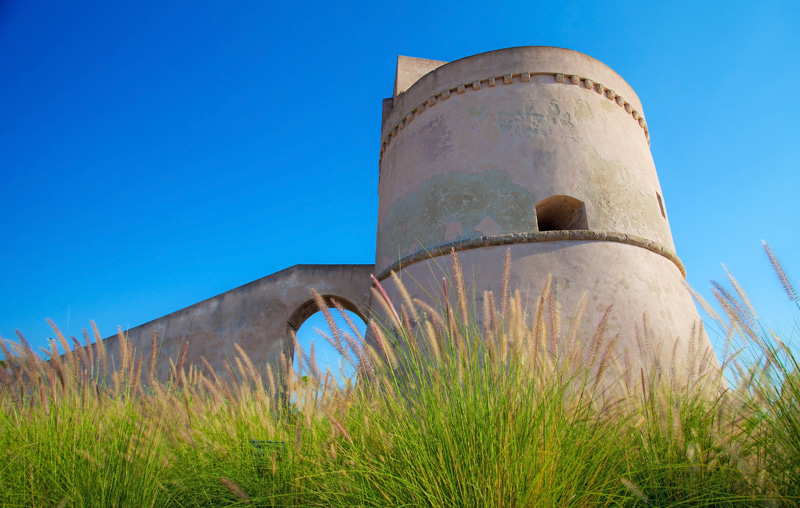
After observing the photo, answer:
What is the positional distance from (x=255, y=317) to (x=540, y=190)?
16.4 feet

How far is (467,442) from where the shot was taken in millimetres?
1652

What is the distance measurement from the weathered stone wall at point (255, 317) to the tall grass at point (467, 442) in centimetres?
546

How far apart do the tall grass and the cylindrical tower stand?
9.67 feet

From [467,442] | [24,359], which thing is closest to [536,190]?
[467,442]

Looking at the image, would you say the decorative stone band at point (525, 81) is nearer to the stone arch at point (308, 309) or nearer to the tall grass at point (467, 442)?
the stone arch at point (308, 309)

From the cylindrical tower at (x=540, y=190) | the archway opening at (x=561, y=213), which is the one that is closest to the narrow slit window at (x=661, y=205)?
the cylindrical tower at (x=540, y=190)

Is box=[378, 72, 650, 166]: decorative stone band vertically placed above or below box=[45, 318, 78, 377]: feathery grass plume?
above

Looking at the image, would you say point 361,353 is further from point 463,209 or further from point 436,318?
point 463,209

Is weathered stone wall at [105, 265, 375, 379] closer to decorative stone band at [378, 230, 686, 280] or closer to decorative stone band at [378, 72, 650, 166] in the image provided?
decorative stone band at [378, 230, 686, 280]

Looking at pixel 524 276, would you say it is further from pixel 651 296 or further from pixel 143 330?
pixel 143 330

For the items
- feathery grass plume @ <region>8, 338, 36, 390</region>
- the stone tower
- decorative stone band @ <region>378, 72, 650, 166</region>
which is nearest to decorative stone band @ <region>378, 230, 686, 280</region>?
the stone tower

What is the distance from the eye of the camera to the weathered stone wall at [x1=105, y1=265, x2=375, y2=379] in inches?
310

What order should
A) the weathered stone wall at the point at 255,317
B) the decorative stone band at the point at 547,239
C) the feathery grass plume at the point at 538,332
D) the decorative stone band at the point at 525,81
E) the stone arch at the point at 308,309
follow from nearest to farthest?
the feathery grass plume at the point at 538,332, the decorative stone band at the point at 547,239, the decorative stone band at the point at 525,81, the weathered stone wall at the point at 255,317, the stone arch at the point at 308,309

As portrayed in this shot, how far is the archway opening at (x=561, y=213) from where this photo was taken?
221 inches
